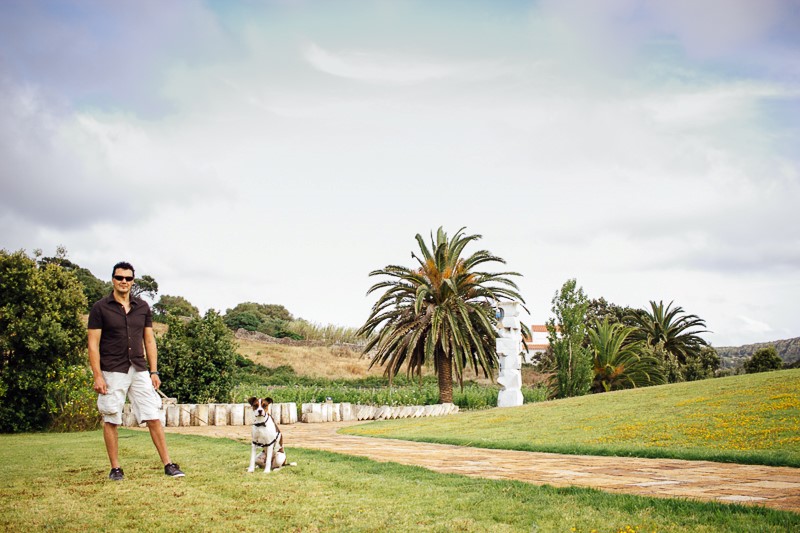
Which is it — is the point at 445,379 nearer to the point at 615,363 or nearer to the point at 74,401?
the point at 615,363

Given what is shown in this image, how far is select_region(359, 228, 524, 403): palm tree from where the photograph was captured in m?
22.1

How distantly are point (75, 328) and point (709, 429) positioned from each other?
13.7 m

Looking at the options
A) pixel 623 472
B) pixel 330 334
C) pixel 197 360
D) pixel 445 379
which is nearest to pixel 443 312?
pixel 445 379

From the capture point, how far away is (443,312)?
21797 millimetres

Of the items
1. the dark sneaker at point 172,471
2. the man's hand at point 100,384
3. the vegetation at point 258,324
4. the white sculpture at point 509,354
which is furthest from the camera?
the vegetation at point 258,324

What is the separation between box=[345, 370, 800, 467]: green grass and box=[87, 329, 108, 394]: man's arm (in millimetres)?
6454

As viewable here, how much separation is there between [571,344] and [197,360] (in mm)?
12669

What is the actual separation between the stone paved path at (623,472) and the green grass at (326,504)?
0.67 metres

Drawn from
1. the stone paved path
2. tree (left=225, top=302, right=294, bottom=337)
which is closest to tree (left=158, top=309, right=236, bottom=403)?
the stone paved path

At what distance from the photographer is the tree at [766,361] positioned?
97.5 feet

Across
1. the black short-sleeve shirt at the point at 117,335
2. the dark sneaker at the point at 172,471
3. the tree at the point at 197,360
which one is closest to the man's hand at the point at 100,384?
the black short-sleeve shirt at the point at 117,335

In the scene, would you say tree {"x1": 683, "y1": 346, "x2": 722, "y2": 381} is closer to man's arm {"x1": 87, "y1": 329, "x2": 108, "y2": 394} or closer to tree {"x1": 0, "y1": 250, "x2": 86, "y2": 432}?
tree {"x1": 0, "y1": 250, "x2": 86, "y2": 432}

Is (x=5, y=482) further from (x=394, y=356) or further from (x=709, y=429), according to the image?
(x=394, y=356)

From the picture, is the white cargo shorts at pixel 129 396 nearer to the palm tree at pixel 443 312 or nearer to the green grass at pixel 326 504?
the green grass at pixel 326 504
